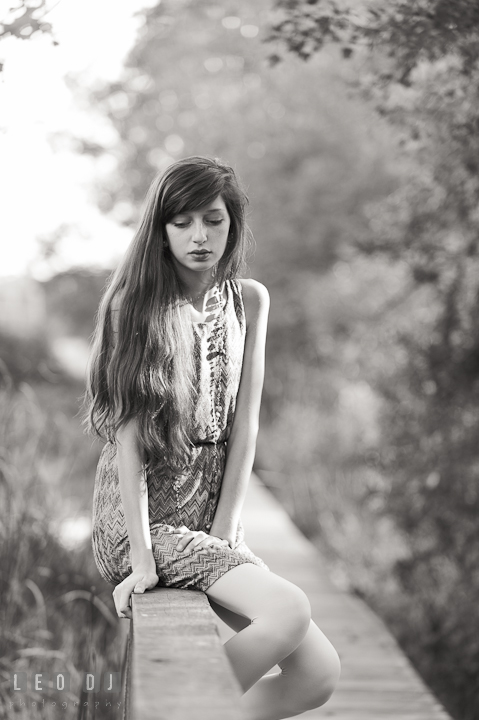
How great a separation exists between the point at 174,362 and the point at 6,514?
5.95ft

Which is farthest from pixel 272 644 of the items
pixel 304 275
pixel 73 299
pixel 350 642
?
pixel 73 299

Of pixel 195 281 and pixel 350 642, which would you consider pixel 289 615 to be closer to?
pixel 195 281

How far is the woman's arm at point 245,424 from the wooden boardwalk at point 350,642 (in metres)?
1.54

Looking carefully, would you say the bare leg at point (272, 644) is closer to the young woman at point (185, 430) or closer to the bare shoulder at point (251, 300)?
the young woman at point (185, 430)

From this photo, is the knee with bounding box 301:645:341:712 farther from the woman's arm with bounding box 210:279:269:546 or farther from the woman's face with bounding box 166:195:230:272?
the woman's face with bounding box 166:195:230:272

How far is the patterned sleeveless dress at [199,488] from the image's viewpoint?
1896mm

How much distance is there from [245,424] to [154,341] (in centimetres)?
31

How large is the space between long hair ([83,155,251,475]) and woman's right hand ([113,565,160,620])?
228 mm

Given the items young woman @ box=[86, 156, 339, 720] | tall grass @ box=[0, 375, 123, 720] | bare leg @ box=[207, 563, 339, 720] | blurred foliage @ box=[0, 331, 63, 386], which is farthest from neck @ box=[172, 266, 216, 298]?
blurred foliage @ box=[0, 331, 63, 386]

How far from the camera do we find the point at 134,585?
1.84m

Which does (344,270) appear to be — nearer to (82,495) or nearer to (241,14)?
(241,14)

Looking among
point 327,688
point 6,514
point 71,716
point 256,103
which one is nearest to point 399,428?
point 6,514

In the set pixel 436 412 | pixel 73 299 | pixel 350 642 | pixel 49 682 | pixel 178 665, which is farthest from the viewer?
pixel 73 299

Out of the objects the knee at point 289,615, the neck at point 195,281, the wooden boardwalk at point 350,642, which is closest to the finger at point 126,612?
the knee at point 289,615
